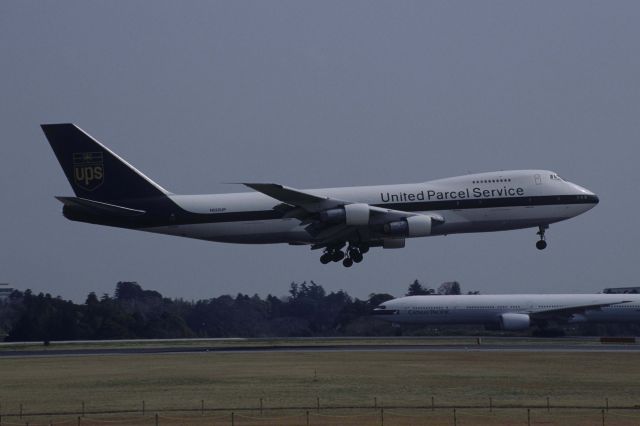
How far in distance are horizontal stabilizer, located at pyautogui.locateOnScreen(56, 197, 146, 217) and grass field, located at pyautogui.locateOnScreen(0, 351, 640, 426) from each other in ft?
33.1

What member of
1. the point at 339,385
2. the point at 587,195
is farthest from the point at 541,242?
the point at 339,385

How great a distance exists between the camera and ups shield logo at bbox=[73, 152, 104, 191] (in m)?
78.6

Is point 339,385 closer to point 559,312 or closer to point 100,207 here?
point 100,207

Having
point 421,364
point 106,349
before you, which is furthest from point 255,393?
point 106,349

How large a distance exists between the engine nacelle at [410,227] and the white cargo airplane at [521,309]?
44.4 meters

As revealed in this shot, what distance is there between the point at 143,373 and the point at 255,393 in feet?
45.6

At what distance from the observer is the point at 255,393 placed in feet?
182

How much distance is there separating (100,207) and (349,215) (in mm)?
16404

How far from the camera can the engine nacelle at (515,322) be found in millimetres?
114375

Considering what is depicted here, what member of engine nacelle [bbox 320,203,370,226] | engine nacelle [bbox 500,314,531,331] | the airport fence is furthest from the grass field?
engine nacelle [bbox 500,314,531,331]

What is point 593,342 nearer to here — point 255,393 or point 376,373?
point 376,373

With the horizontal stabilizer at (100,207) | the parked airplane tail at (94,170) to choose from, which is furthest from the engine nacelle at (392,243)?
the horizontal stabilizer at (100,207)

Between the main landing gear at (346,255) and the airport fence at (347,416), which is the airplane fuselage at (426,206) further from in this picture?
the airport fence at (347,416)

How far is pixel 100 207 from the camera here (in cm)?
7406
